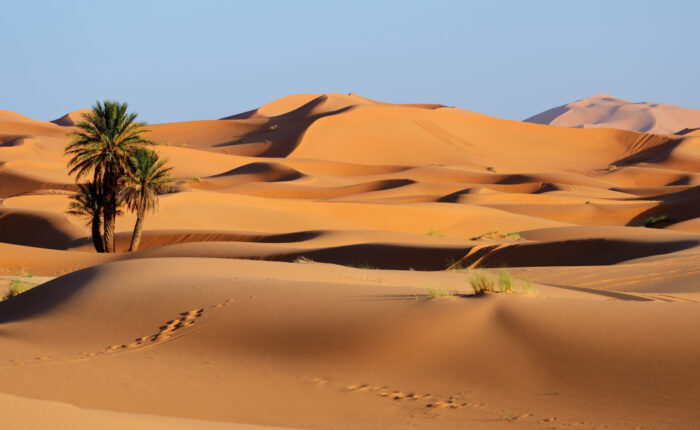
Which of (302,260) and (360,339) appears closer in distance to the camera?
(360,339)

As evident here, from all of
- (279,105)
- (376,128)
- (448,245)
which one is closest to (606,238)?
(448,245)

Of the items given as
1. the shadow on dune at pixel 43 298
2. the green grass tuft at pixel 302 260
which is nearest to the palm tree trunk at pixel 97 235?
the green grass tuft at pixel 302 260

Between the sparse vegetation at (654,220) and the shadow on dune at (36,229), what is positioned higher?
the shadow on dune at (36,229)

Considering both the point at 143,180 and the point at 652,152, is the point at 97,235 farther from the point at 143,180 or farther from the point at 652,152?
the point at 652,152

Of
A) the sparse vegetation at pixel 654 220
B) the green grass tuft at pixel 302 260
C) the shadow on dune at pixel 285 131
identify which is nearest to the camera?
the green grass tuft at pixel 302 260

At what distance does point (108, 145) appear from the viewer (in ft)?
94.8

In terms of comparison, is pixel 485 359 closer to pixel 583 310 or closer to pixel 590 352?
pixel 590 352

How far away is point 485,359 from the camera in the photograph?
8148mm

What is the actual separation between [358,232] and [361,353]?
2109cm

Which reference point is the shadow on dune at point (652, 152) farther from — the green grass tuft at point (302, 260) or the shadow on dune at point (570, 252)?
the green grass tuft at point (302, 260)

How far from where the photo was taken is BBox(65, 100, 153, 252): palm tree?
94.4 feet

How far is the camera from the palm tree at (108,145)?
28.8 meters

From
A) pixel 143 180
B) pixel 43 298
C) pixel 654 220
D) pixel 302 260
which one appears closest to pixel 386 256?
pixel 302 260

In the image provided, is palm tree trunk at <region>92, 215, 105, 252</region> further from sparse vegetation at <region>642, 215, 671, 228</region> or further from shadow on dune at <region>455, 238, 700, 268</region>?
sparse vegetation at <region>642, 215, 671, 228</region>
